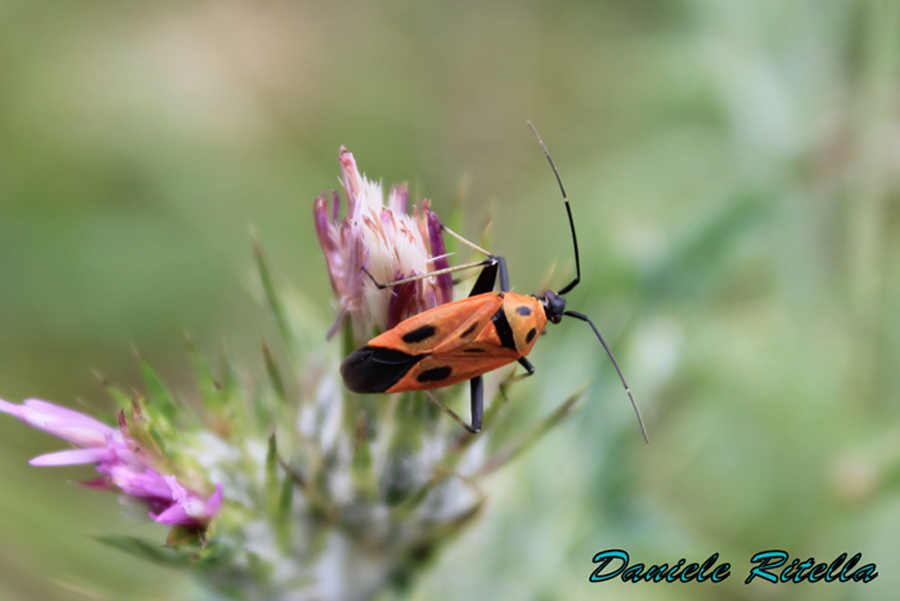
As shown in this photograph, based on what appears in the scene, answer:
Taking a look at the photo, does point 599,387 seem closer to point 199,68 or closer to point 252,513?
point 252,513

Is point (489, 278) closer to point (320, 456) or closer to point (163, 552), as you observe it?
point (320, 456)

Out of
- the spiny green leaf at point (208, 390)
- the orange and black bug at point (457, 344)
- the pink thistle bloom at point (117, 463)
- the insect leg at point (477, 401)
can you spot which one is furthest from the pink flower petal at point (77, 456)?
the insect leg at point (477, 401)

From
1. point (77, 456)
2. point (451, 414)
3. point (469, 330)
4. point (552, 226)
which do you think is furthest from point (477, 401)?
point (552, 226)

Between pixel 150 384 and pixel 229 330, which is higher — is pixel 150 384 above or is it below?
below

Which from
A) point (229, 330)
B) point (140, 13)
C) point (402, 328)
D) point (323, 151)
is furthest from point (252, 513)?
point (140, 13)

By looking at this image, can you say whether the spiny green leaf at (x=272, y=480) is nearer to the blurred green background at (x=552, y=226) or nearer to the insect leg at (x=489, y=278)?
the blurred green background at (x=552, y=226)

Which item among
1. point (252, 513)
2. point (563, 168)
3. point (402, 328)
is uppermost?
point (563, 168)
